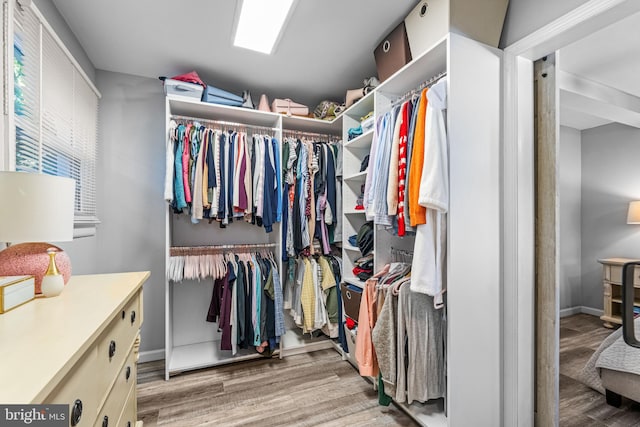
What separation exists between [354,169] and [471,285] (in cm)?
134

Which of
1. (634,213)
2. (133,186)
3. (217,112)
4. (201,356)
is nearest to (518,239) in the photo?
(217,112)

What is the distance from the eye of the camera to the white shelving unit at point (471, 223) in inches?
56.8

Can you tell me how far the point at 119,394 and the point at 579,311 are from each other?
205 inches

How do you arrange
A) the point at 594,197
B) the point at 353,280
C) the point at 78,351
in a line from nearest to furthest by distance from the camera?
the point at 78,351, the point at 353,280, the point at 594,197

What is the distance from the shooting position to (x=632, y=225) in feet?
11.4

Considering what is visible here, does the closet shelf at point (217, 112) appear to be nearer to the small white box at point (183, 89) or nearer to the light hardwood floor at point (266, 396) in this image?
the small white box at point (183, 89)

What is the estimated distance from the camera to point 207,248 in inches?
96.7

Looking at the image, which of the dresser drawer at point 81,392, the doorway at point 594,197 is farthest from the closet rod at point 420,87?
the dresser drawer at point 81,392

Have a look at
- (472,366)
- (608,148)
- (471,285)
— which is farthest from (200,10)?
(608,148)

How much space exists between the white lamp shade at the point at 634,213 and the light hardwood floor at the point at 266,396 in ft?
12.2

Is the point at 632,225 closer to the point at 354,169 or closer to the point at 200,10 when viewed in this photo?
the point at 354,169

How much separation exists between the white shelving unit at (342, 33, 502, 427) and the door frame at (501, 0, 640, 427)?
53 millimetres

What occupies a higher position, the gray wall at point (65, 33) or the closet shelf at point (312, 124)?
the gray wall at point (65, 33)

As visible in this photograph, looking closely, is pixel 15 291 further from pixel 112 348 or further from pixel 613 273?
pixel 613 273
